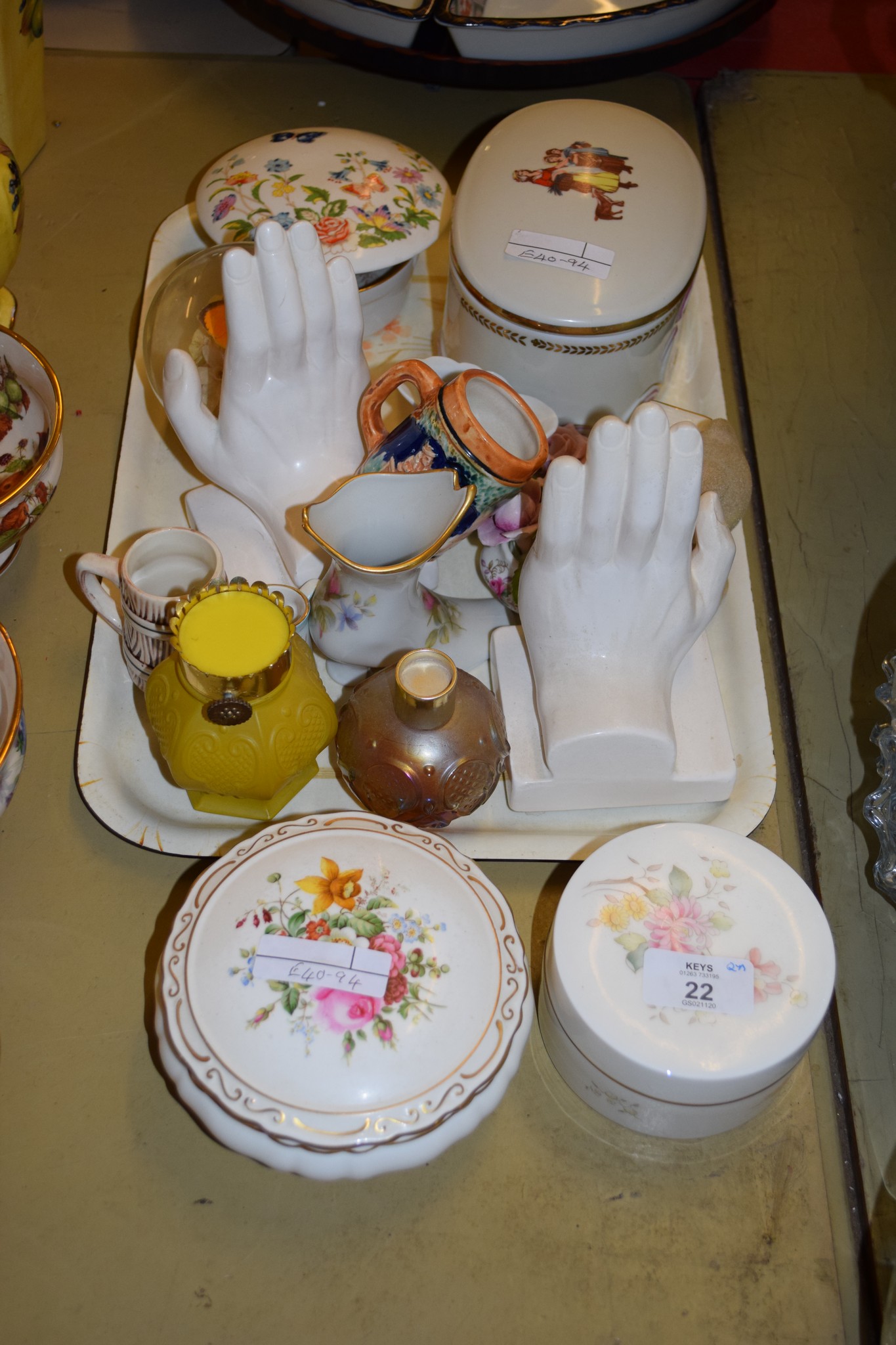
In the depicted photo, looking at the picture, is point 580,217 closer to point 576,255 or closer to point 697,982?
point 576,255

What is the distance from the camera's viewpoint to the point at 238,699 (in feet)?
2.35

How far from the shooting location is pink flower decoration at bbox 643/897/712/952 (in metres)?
0.71

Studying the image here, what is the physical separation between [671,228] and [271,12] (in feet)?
2.11

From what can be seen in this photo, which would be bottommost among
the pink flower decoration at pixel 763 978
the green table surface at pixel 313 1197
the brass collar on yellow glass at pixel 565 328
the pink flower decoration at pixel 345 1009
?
the green table surface at pixel 313 1197

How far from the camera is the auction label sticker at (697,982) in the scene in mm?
684

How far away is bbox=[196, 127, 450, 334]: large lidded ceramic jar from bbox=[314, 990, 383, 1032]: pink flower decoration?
0.70m

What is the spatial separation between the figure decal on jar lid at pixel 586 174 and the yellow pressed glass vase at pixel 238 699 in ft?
1.67

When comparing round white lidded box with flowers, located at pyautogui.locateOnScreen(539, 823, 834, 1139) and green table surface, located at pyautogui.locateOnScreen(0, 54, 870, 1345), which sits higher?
round white lidded box with flowers, located at pyautogui.locateOnScreen(539, 823, 834, 1139)

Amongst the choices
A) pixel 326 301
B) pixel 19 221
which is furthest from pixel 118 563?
pixel 19 221

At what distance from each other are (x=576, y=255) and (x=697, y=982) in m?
0.63

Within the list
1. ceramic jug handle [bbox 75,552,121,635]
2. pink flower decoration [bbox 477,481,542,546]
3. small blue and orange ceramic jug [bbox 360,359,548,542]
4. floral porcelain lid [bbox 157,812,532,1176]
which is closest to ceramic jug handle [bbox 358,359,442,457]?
small blue and orange ceramic jug [bbox 360,359,548,542]

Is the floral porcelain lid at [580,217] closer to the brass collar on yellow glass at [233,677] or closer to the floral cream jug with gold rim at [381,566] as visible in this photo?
the floral cream jug with gold rim at [381,566]

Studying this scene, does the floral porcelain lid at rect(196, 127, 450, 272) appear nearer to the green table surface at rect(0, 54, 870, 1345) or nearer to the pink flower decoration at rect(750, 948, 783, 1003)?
the green table surface at rect(0, 54, 870, 1345)

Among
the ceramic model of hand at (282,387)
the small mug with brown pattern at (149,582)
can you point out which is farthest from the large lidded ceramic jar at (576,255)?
the small mug with brown pattern at (149,582)
